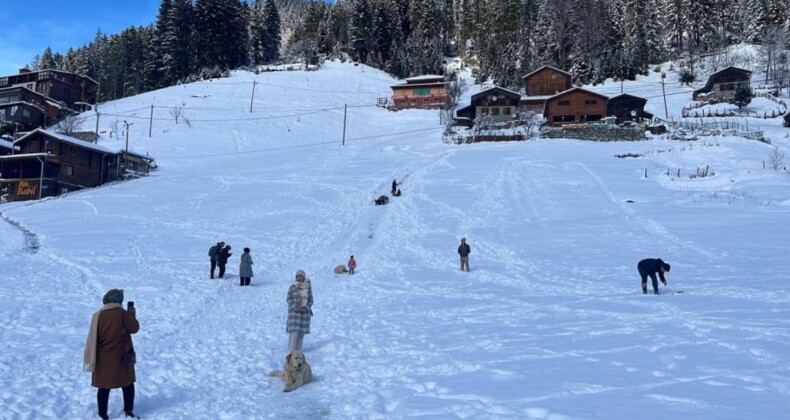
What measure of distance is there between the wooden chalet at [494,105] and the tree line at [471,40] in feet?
70.4

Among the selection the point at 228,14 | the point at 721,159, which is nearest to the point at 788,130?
the point at 721,159

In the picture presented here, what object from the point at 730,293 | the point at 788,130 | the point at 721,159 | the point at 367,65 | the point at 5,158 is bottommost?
the point at 730,293

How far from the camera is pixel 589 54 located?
276 feet

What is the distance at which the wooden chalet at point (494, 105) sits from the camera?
6419cm

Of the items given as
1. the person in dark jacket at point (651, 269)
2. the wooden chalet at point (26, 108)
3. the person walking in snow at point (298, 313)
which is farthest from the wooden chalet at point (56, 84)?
the person in dark jacket at point (651, 269)

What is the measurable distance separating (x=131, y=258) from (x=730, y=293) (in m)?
19.5

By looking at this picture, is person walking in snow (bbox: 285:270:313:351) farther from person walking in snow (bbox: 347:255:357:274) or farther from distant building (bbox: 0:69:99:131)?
distant building (bbox: 0:69:99:131)

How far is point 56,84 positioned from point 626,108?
242ft

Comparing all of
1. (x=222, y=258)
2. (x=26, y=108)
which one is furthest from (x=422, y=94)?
(x=222, y=258)

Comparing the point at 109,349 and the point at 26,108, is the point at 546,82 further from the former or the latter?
the point at 109,349

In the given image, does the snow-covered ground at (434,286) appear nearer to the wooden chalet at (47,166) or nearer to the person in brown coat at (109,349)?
the person in brown coat at (109,349)

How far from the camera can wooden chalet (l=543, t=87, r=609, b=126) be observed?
2346 inches

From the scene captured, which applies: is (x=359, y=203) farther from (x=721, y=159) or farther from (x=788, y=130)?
(x=788, y=130)

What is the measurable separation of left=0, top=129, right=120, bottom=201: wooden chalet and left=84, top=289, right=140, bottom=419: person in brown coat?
41.5m
